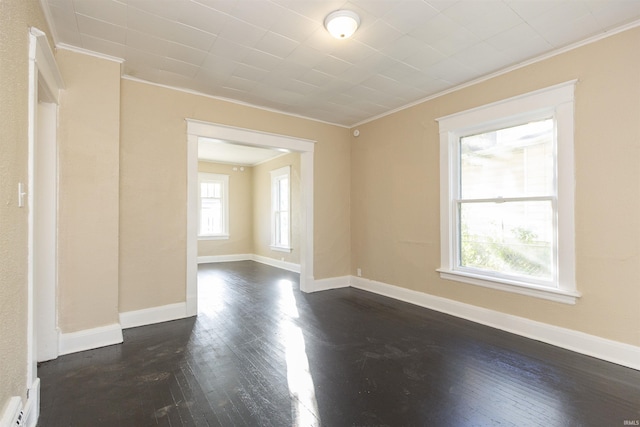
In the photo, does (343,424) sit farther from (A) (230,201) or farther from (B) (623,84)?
(A) (230,201)

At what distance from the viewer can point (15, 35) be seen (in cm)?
156

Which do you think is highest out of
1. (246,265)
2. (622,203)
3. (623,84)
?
(623,84)

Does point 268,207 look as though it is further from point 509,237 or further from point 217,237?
point 509,237

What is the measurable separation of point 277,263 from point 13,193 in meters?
5.93

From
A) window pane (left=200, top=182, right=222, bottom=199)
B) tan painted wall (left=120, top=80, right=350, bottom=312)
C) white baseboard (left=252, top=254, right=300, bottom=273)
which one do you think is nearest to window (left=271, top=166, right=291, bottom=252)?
white baseboard (left=252, top=254, right=300, bottom=273)

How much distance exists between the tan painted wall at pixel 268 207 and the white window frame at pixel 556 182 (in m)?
3.49

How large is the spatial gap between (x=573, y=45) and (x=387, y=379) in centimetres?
333

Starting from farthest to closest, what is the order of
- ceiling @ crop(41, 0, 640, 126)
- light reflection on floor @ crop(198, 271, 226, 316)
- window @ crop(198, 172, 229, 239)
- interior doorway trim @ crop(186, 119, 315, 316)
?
window @ crop(198, 172, 229, 239)
light reflection on floor @ crop(198, 271, 226, 316)
interior doorway trim @ crop(186, 119, 315, 316)
ceiling @ crop(41, 0, 640, 126)

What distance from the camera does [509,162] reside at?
3.27 meters

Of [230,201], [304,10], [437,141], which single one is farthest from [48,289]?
[230,201]

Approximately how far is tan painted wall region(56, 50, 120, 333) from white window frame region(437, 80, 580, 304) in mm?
3658

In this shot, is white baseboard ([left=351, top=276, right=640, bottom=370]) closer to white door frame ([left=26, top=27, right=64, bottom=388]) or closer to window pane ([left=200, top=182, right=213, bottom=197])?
white door frame ([left=26, top=27, right=64, bottom=388])

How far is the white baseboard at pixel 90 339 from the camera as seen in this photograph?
2654 mm

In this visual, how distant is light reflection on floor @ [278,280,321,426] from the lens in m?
1.82
